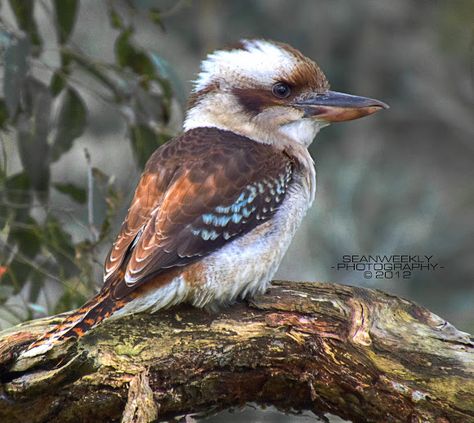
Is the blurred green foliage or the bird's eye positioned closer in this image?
the bird's eye

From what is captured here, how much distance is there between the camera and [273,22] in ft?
22.8

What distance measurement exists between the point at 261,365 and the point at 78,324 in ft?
1.50

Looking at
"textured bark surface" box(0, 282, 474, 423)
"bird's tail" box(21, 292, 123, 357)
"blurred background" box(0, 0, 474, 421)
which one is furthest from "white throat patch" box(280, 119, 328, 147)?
"bird's tail" box(21, 292, 123, 357)

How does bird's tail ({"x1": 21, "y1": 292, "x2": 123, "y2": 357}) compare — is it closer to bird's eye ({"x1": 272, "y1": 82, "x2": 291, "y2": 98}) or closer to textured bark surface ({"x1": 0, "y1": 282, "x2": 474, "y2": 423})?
textured bark surface ({"x1": 0, "y1": 282, "x2": 474, "y2": 423})

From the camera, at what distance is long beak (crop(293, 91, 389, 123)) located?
10.5ft

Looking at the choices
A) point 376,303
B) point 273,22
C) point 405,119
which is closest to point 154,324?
point 376,303

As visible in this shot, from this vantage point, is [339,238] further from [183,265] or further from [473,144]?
[183,265]

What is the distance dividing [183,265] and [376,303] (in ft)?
1.65

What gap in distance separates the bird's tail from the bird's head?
0.78 metres

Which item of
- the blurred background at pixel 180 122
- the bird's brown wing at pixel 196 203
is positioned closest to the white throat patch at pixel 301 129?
the bird's brown wing at pixel 196 203

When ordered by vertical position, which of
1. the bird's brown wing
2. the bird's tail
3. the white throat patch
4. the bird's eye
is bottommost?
the bird's tail

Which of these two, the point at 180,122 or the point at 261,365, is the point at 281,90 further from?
the point at 180,122

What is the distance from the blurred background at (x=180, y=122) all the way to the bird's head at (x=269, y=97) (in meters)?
0.27

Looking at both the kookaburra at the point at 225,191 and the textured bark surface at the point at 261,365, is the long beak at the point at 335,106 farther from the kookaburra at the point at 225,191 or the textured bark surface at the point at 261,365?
the textured bark surface at the point at 261,365
